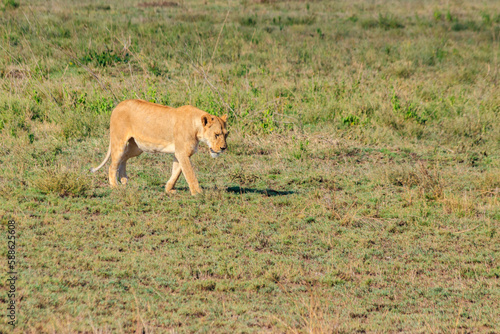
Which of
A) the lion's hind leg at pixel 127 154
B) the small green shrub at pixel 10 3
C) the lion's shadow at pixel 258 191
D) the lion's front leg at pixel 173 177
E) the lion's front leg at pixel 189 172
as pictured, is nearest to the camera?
the lion's front leg at pixel 189 172

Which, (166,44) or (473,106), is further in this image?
(166,44)

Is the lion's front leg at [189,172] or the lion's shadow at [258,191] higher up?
the lion's front leg at [189,172]

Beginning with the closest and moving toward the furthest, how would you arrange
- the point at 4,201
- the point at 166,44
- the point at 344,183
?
the point at 4,201, the point at 344,183, the point at 166,44

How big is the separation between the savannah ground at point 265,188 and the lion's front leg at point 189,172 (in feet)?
0.41

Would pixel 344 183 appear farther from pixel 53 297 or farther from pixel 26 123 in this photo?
pixel 26 123

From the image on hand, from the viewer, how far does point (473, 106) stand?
1202 cm

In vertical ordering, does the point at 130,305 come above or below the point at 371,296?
above

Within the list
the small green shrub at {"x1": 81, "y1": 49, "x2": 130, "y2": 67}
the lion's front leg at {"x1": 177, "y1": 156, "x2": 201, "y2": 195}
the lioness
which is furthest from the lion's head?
the small green shrub at {"x1": 81, "y1": 49, "x2": 130, "y2": 67}

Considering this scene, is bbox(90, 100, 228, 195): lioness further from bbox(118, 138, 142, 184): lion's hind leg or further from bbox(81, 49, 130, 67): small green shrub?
bbox(81, 49, 130, 67): small green shrub

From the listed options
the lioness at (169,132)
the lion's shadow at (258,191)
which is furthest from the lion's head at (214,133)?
the lion's shadow at (258,191)

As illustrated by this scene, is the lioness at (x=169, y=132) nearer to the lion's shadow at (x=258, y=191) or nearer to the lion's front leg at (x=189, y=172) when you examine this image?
the lion's front leg at (x=189, y=172)

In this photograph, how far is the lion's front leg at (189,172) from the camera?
23.9 feet

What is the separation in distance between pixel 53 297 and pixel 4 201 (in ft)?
8.59

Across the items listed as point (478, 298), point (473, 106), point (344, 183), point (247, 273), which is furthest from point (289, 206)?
point (473, 106)
